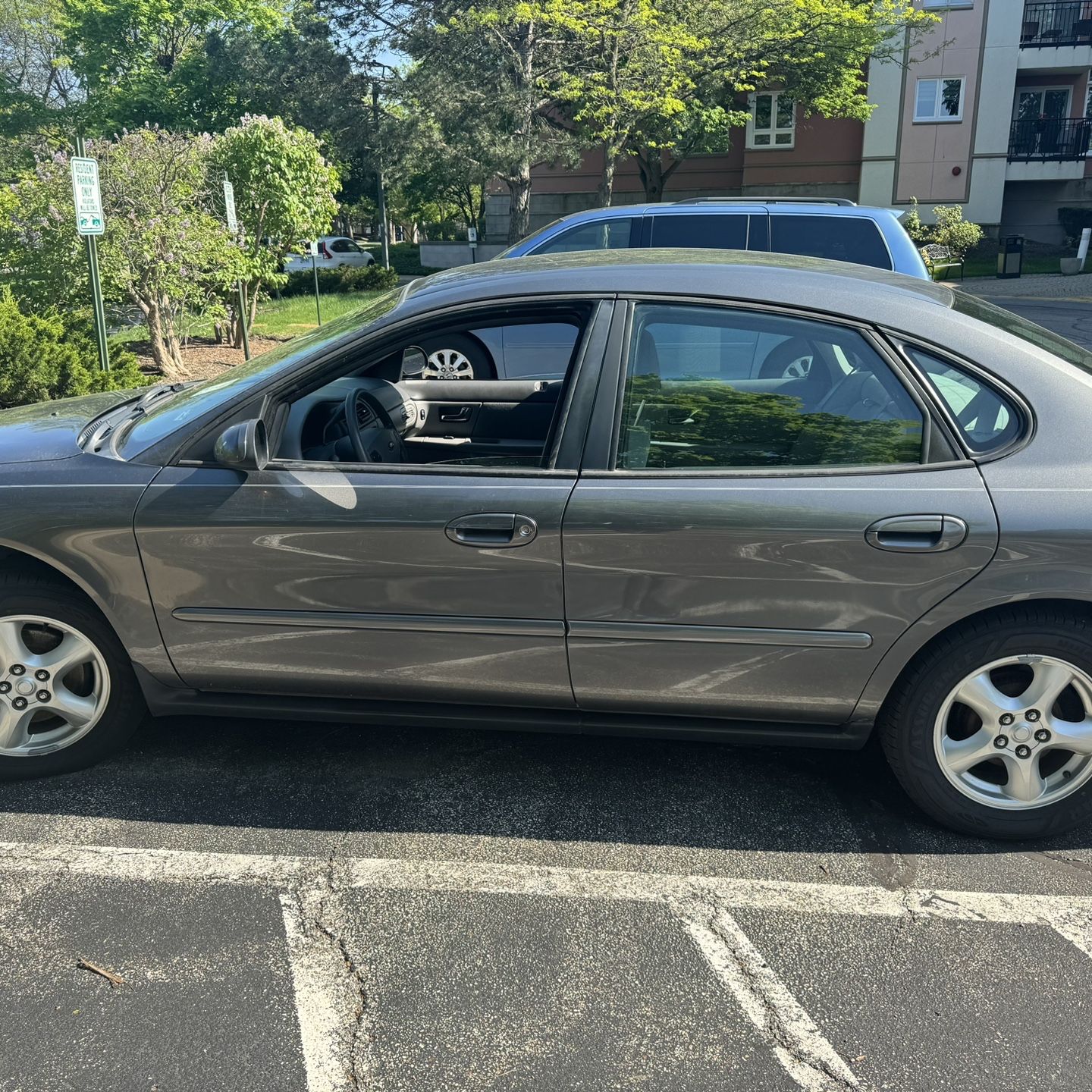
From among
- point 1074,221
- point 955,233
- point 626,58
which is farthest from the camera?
point 1074,221

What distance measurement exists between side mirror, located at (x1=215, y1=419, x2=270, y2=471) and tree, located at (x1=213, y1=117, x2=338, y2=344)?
37.1 ft

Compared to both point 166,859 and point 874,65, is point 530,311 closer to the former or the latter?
point 166,859

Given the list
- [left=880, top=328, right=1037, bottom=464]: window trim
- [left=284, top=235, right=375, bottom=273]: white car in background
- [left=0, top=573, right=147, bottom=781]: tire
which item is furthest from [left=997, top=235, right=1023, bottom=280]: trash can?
[left=0, top=573, right=147, bottom=781]: tire

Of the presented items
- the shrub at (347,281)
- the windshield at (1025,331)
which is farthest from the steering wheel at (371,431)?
the shrub at (347,281)

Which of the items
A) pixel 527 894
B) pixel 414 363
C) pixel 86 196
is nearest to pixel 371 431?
pixel 414 363

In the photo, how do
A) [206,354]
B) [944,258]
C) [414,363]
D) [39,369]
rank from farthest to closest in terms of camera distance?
1. [944,258]
2. [206,354]
3. [39,369]
4. [414,363]

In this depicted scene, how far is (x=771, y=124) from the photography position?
34.1m

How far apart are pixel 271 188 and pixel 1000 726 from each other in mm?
13568

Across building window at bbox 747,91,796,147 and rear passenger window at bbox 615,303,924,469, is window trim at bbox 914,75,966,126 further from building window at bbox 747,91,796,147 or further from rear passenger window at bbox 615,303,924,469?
rear passenger window at bbox 615,303,924,469

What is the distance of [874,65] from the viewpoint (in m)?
32.7

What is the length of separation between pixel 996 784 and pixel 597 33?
22.8 m

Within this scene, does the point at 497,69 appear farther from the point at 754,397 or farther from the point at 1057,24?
the point at 754,397

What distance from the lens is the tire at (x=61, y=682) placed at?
3193 mm

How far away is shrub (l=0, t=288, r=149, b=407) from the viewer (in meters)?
7.79
